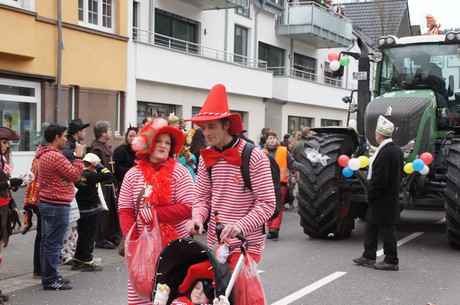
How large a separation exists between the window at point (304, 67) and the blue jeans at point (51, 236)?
24.8 meters

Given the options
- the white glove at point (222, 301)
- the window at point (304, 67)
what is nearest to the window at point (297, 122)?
the window at point (304, 67)

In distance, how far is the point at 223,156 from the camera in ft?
13.5

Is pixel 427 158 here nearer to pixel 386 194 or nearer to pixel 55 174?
pixel 386 194

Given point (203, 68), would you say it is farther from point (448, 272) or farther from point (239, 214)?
point (239, 214)

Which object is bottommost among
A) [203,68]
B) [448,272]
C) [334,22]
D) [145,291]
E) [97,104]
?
[448,272]

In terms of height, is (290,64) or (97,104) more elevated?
(290,64)

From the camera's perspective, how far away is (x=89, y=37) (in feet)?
56.7

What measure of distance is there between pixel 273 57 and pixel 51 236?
23841 millimetres

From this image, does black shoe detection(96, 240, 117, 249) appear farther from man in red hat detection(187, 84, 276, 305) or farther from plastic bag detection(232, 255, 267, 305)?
plastic bag detection(232, 255, 267, 305)

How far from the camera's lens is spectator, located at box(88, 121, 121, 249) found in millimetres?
8812

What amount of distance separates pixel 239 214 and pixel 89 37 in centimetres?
1424

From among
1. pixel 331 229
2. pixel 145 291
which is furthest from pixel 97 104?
pixel 145 291

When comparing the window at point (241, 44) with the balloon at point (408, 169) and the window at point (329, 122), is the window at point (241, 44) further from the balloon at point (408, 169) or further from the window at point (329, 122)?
the balloon at point (408, 169)

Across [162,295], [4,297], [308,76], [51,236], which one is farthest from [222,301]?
[308,76]
